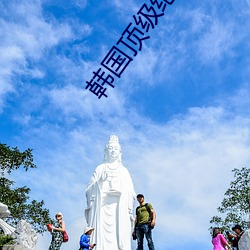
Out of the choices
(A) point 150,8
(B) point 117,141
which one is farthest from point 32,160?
(A) point 150,8

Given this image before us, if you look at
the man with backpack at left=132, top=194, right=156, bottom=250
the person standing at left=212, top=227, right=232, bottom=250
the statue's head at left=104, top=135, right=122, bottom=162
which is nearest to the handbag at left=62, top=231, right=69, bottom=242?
the man with backpack at left=132, top=194, right=156, bottom=250

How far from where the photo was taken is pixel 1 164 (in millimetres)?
20797

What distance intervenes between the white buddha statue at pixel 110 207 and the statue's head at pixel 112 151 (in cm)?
28

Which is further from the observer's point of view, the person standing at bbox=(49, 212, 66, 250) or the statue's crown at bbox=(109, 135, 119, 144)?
the statue's crown at bbox=(109, 135, 119, 144)

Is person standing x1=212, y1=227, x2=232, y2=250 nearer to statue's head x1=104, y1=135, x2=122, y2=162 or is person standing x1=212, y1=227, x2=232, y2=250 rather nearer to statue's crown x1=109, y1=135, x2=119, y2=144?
statue's head x1=104, y1=135, x2=122, y2=162

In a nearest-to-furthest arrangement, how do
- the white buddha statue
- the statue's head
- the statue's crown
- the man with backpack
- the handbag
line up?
1. the handbag
2. the man with backpack
3. the white buddha statue
4. the statue's head
5. the statue's crown

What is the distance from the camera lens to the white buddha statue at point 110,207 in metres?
13.0

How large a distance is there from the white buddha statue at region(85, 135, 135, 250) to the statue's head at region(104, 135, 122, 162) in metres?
0.28

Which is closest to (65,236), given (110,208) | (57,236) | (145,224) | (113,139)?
(57,236)

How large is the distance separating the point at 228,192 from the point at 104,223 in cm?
777

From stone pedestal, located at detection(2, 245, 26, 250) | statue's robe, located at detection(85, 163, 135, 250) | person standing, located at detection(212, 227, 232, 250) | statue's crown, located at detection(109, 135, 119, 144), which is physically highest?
statue's crown, located at detection(109, 135, 119, 144)

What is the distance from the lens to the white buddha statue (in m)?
13.0

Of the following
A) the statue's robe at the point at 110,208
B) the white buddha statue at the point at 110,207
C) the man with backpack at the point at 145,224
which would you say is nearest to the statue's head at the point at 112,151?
the white buddha statue at the point at 110,207

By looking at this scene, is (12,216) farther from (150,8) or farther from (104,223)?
(150,8)
